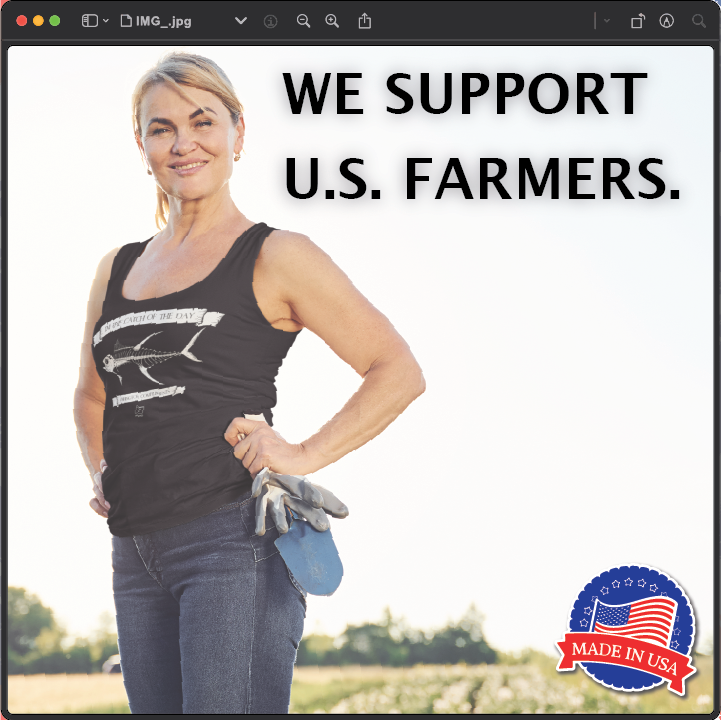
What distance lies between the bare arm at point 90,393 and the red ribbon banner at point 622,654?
183cm

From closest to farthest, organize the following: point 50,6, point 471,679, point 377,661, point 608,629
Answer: point 50,6 → point 608,629 → point 471,679 → point 377,661

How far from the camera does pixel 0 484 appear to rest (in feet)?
8.00

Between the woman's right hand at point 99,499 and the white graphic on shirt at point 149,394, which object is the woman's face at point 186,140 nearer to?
the white graphic on shirt at point 149,394

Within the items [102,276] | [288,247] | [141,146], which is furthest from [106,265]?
[288,247]

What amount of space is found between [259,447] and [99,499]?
→ 2.36 ft

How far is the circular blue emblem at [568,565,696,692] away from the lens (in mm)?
2691

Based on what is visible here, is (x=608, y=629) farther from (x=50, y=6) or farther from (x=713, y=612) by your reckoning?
(x=50, y=6)

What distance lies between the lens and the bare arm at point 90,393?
256 cm

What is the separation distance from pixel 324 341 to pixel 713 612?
1.59 m

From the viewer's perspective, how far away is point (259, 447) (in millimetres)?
1968

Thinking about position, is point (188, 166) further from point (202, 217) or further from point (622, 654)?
point (622, 654)

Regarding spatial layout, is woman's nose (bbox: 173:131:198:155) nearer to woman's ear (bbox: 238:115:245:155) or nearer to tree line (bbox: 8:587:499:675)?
woman's ear (bbox: 238:115:245:155)

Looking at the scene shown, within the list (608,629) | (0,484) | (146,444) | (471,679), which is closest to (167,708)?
(146,444)

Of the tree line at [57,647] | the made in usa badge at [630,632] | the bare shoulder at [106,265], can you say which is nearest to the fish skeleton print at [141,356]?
the bare shoulder at [106,265]
